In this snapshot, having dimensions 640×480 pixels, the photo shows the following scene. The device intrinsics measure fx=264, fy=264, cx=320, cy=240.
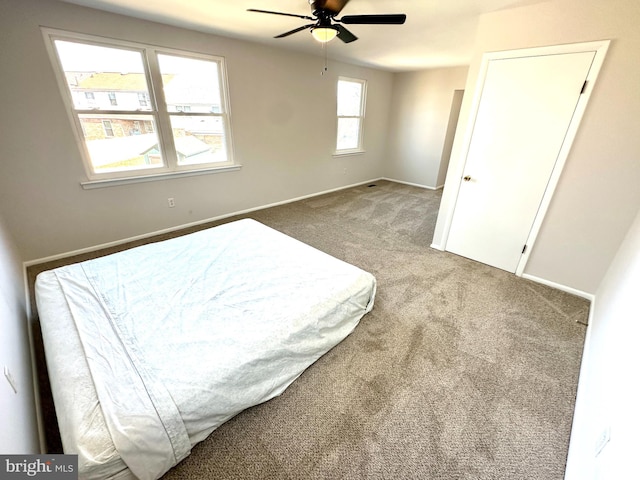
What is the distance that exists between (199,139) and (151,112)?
619mm

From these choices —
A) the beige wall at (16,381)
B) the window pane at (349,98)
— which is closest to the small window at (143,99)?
the beige wall at (16,381)

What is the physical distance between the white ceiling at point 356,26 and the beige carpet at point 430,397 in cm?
244

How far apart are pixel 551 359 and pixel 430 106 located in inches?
208

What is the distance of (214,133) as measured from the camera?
12.0 ft

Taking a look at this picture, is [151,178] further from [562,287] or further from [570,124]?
[562,287]

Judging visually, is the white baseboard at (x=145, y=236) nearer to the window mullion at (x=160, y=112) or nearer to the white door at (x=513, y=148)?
the window mullion at (x=160, y=112)

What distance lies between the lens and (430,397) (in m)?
1.54

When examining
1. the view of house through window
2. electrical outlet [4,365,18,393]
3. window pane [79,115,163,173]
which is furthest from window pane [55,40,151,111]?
electrical outlet [4,365,18,393]

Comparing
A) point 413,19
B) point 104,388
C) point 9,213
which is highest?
point 413,19

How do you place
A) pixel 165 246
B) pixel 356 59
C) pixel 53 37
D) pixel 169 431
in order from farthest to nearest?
pixel 356 59, pixel 53 37, pixel 165 246, pixel 169 431

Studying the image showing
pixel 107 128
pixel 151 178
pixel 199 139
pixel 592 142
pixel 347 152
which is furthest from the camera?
pixel 347 152

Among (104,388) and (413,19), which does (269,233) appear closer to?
(104,388)

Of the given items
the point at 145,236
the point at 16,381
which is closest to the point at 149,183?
the point at 145,236

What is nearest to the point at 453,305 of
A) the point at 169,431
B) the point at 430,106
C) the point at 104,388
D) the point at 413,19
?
the point at 169,431
